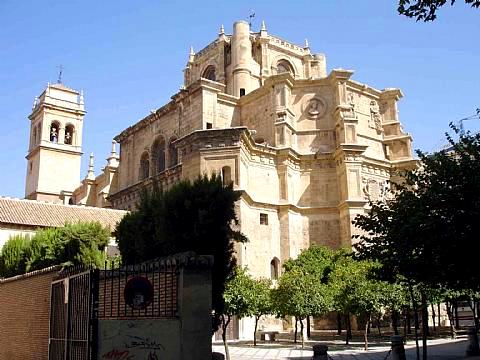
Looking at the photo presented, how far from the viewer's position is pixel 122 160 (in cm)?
4538

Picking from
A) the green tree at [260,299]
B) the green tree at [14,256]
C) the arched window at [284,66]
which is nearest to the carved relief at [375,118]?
the arched window at [284,66]

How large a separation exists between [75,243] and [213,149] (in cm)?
966

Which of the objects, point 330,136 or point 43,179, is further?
point 43,179

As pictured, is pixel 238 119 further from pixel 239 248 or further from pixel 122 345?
pixel 122 345

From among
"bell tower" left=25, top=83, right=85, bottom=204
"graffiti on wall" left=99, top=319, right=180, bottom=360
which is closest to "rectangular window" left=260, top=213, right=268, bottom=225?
"graffiti on wall" left=99, top=319, right=180, bottom=360

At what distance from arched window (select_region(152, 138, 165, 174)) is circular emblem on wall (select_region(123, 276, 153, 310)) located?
3184cm

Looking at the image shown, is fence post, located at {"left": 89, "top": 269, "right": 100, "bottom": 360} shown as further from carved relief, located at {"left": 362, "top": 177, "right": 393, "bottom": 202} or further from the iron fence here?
carved relief, located at {"left": 362, "top": 177, "right": 393, "bottom": 202}

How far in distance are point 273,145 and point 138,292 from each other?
27034 millimetres

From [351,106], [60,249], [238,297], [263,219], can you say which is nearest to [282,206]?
[263,219]

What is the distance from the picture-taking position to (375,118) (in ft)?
134

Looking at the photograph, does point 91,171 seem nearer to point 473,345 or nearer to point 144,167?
point 144,167

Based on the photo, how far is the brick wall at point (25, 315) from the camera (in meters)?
11.4

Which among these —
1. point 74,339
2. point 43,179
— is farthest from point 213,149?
point 43,179

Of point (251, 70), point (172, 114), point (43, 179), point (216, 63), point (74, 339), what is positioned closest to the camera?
point (74, 339)
